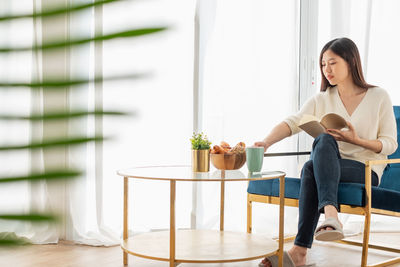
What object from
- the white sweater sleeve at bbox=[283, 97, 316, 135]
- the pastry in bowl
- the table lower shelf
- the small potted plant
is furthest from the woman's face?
the table lower shelf

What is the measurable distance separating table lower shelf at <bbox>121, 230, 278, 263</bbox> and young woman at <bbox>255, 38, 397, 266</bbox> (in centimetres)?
14

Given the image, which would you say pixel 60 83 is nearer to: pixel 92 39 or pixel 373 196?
pixel 92 39

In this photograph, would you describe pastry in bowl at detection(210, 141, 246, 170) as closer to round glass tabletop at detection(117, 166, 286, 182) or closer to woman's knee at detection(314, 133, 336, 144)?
round glass tabletop at detection(117, 166, 286, 182)

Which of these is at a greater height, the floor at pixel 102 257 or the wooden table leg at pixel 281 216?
the wooden table leg at pixel 281 216

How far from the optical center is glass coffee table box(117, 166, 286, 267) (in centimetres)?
208

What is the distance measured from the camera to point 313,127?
2.52m

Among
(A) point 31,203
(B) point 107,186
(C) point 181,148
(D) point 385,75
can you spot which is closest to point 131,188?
(B) point 107,186

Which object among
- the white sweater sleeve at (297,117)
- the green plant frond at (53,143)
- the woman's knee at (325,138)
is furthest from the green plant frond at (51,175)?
the white sweater sleeve at (297,117)

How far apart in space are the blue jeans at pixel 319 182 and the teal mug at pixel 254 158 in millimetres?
203

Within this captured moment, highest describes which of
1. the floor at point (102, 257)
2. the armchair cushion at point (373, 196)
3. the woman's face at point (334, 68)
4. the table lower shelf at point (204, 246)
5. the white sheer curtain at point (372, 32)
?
the white sheer curtain at point (372, 32)

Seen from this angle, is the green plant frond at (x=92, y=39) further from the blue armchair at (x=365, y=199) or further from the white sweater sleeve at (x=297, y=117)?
the white sweater sleeve at (x=297, y=117)

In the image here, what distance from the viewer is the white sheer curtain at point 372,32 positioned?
3656 mm

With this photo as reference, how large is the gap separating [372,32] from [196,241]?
2098 millimetres

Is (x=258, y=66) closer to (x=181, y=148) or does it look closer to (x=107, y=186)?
(x=181, y=148)
